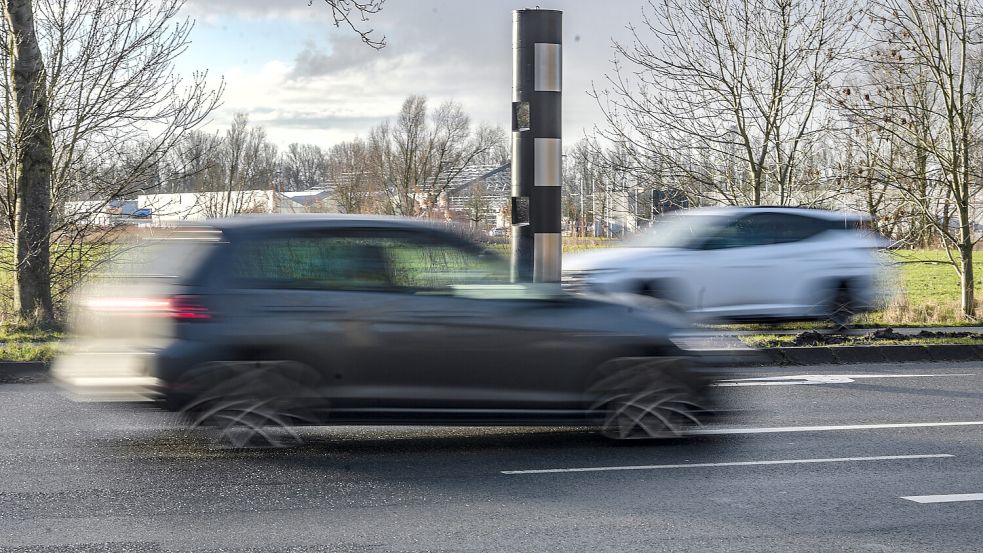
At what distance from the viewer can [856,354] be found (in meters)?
12.2

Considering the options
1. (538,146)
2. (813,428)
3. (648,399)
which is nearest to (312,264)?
(648,399)

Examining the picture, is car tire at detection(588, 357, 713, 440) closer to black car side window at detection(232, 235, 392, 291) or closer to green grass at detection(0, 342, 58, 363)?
black car side window at detection(232, 235, 392, 291)

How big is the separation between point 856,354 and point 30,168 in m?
11.2

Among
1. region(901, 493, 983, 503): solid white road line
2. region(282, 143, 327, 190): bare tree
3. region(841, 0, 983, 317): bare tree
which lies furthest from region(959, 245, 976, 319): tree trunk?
region(282, 143, 327, 190): bare tree

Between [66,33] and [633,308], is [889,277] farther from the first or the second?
[66,33]

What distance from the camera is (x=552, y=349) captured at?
685 cm

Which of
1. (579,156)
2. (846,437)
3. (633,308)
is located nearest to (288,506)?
(633,308)

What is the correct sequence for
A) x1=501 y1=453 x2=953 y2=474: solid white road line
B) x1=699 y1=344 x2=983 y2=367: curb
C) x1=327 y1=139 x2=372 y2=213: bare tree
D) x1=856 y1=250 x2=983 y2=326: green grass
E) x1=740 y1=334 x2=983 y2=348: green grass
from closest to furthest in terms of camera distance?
x1=501 y1=453 x2=953 y2=474: solid white road line
x1=699 y1=344 x2=983 y2=367: curb
x1=740 y1=334 x2=983 y2=348: green grass
x1=856 y1=250 x2=983 y2=326: green grass
x1=327 y1=139 x2=372 y2=213: bare tree

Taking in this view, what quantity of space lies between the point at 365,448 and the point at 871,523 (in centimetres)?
342

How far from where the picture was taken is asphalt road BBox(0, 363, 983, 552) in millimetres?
4883

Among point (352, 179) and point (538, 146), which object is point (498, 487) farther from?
point (352, 179)

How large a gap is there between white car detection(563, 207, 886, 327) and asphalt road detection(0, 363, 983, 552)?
4.75m

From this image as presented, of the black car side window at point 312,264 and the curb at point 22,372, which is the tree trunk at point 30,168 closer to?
the curb at point 22,372

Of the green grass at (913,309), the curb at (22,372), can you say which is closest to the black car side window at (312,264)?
the curb at (22,372)
